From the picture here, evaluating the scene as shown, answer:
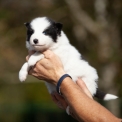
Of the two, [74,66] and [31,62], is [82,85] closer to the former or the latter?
[74,66]

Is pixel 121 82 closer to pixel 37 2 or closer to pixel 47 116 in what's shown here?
pixel 37 2

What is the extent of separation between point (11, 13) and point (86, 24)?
2.54 metres

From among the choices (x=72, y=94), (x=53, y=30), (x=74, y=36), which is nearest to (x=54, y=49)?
(x=53, y=30)

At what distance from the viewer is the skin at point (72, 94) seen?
13.5 ft

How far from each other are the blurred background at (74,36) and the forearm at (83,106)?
8.43 meters

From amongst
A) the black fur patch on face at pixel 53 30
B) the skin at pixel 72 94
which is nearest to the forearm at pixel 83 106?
the skin at pixel 72 94

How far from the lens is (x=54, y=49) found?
480 centimetres

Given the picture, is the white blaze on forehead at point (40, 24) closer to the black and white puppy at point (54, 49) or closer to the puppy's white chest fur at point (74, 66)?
the black and white puppy at point (54, 49)

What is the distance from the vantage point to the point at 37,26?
15.3 feet

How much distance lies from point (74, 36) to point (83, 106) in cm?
1211

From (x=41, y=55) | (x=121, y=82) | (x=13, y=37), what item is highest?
(x=41, y=55)

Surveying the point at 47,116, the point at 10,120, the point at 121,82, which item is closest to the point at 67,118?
the point at 47,116

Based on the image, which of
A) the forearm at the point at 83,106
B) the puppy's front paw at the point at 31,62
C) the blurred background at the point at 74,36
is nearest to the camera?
the forearm at the point at 83,106

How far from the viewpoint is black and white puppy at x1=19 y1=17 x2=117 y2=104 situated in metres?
4.62
